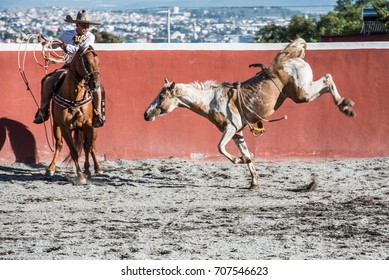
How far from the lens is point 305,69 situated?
40.7ft

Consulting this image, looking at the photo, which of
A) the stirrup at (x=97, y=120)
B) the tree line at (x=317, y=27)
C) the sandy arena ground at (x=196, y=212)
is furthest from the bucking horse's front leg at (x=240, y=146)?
the tree line at (x=317, y=27)

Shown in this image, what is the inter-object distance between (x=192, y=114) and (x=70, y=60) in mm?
2426

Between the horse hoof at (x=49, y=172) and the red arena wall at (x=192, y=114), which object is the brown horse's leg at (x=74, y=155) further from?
the red arena wall at (x=192, y=114)

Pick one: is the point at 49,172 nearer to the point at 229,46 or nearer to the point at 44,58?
the point at 44,58

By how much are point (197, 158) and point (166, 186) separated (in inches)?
87.0

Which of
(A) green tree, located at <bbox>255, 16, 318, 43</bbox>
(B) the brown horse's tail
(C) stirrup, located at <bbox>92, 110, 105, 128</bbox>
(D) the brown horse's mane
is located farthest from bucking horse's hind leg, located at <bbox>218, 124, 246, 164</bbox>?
(A) green tree, located at <bbox>255, 16, 318, 43</bbox>

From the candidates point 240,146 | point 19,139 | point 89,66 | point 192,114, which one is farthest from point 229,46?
point 19,139

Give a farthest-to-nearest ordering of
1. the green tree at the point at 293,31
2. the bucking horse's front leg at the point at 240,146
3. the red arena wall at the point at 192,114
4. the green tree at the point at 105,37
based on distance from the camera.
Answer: the green tree at the point at 105,37 < the green tree at the point at 293,31 < the red arena wall at the point at 192,114 < the bucking horse's front leg at the point at 240,146

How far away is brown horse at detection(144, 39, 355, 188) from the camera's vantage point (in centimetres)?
1233

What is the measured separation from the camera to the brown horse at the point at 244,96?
40.4 feet

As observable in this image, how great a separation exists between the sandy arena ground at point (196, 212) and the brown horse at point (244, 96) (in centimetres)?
90

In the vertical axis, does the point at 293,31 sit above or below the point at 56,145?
below

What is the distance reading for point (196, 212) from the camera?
11.1 meters
